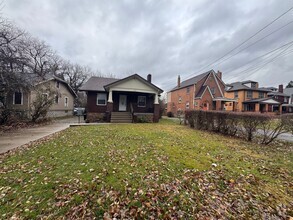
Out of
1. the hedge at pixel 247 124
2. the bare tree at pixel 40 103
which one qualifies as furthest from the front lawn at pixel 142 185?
the bare tree at pixel 40 103

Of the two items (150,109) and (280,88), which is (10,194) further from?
(280,88)

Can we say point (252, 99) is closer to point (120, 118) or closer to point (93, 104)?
point (120, 118)

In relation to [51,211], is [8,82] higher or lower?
higher

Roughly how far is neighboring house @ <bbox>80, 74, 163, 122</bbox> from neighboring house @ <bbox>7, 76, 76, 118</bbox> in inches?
160

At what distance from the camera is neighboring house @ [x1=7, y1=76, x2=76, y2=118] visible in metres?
15.0

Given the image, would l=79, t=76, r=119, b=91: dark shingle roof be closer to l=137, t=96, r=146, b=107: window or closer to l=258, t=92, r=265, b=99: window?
l=137, t=96, r=146, b=107: window

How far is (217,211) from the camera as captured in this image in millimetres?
2551

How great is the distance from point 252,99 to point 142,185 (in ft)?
129

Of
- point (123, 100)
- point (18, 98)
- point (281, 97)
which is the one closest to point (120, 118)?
point (123, 100)

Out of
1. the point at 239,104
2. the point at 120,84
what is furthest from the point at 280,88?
the point at 120,84

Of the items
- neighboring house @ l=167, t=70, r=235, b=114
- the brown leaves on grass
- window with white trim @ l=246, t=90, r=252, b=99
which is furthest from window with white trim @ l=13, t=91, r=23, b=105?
window with white trim @ l=246, t=90, r=252, b=99

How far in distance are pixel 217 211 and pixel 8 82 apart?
47.8ft

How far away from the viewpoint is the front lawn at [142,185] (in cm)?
253

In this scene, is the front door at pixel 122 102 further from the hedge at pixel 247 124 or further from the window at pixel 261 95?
the window at pixel 261 95
